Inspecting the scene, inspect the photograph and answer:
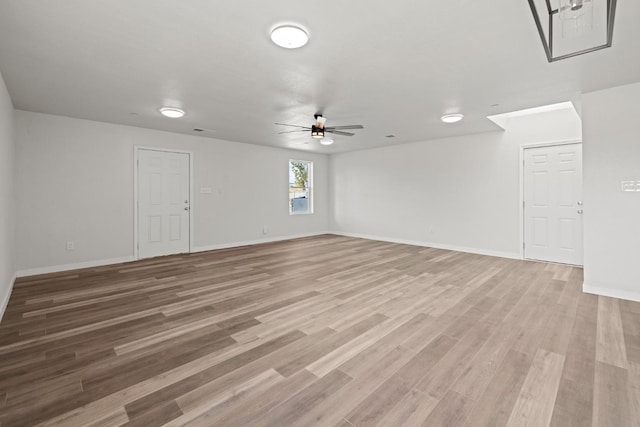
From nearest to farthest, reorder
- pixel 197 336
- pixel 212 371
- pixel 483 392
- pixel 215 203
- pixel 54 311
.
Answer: pixel 483 392 < pixel 212 371 < pixel 197 336 < pixel 54 311 < pixel 215 203

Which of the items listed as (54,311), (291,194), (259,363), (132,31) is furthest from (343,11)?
(291,194)

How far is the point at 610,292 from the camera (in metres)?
3.49

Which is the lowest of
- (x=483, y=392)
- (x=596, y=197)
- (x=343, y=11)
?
(x=483, y=392)

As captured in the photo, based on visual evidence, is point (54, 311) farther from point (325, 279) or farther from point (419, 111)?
point (419, 111)

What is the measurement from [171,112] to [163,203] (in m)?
2.22

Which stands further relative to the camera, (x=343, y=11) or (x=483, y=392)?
(x=343, y=11)

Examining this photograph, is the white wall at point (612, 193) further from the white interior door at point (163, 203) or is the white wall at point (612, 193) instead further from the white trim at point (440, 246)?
the white interior door at point (163, 203)

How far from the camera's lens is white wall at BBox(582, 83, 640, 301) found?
338 cm

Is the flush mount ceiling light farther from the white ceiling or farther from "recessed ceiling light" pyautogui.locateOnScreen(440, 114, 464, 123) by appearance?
"recessed ceiling light" pyautogui.locateOnScreen(440, 114, 464, 123)

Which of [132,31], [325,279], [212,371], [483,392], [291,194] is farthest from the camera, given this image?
[291,194]

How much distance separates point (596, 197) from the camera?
3596mm

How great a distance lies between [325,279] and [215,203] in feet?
12.3

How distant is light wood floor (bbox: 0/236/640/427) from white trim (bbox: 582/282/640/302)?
0.48 ft

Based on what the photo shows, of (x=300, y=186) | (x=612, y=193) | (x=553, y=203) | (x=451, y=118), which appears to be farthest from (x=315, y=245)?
(x=612, y=193)
